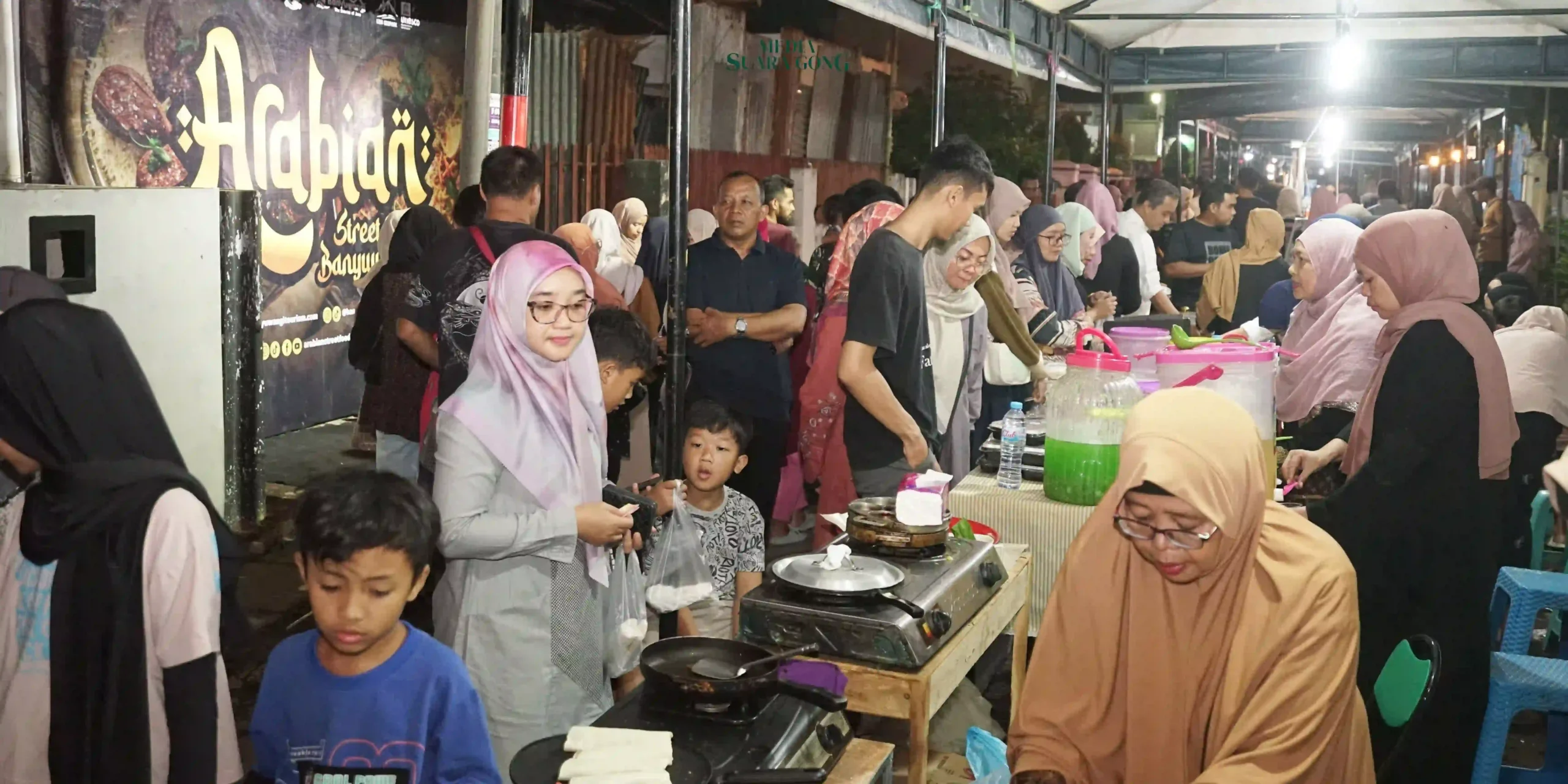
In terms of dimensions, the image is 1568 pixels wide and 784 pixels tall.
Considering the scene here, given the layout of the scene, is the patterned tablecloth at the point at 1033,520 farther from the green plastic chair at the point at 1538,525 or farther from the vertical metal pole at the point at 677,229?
the green plastic chair at the point at 1538,525

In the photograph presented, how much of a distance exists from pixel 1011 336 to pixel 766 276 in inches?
40.3

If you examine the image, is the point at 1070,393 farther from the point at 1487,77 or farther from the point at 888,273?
the point at 1487,77

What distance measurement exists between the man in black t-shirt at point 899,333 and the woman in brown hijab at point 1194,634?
145cm

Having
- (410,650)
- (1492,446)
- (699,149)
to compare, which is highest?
(699,149)

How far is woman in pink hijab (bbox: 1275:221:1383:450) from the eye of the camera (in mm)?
4445

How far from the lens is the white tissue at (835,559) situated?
2828 millimetres

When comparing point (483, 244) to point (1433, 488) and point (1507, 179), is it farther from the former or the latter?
point (1507, 179)

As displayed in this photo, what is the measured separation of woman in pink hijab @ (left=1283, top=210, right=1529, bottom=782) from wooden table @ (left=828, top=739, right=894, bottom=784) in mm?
1626

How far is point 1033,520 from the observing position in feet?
12.1

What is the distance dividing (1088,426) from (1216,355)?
1.39 ft

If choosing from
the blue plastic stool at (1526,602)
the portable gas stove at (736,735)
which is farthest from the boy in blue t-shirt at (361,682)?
the blue plastic stool at (1526,602)

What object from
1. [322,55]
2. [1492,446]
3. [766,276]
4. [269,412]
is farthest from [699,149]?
[1492,446]

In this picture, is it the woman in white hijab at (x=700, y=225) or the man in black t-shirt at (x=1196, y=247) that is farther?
the man in black t-shirt at (x=1196, y=247)

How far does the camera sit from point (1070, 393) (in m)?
3.67
